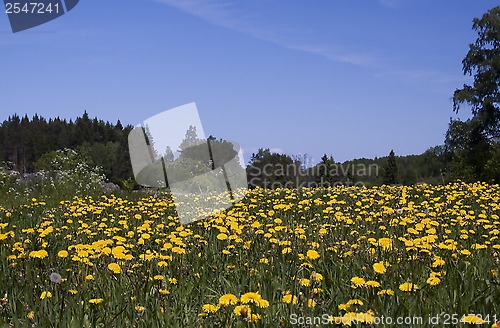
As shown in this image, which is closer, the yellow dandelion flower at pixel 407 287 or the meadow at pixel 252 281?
the meadow at pixel 252 281

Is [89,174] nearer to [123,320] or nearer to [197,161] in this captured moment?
[123,320]

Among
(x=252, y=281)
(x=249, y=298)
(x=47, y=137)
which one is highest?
(x=47, y=137)

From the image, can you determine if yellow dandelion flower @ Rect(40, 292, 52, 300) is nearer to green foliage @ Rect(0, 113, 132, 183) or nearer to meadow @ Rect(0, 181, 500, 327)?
meadow @ Rect(0, 181, 500, 327)

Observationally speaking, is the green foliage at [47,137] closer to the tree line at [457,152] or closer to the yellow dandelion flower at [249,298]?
the tree line at [457,152]

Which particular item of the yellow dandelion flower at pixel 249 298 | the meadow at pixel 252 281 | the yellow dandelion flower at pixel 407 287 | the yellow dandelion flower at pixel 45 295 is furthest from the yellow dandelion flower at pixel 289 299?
the yellow dandelion flower at pixel 45 295

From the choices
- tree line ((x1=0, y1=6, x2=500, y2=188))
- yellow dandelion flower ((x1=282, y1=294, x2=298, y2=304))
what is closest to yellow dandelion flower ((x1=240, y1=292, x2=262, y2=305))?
yellow dandelion flower ((x1=282, y1=294, x2=298, y2=304))

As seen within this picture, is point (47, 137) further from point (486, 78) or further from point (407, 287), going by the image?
point (407, 287)

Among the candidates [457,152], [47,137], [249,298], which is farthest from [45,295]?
[47,137]

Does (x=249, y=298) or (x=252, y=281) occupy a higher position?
(x=249, y=298)

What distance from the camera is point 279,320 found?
2.82 meters

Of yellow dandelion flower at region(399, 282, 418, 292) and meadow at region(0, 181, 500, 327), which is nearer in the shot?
meadow at region(0, 181, 500, 327)

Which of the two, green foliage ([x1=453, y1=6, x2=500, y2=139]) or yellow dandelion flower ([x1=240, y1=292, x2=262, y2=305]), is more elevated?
green foliage ([x1=453, y1=6, x2=500, y2=139])

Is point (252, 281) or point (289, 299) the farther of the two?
point (252, 281)

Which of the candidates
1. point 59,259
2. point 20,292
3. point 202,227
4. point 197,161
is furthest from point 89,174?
point 197,161
